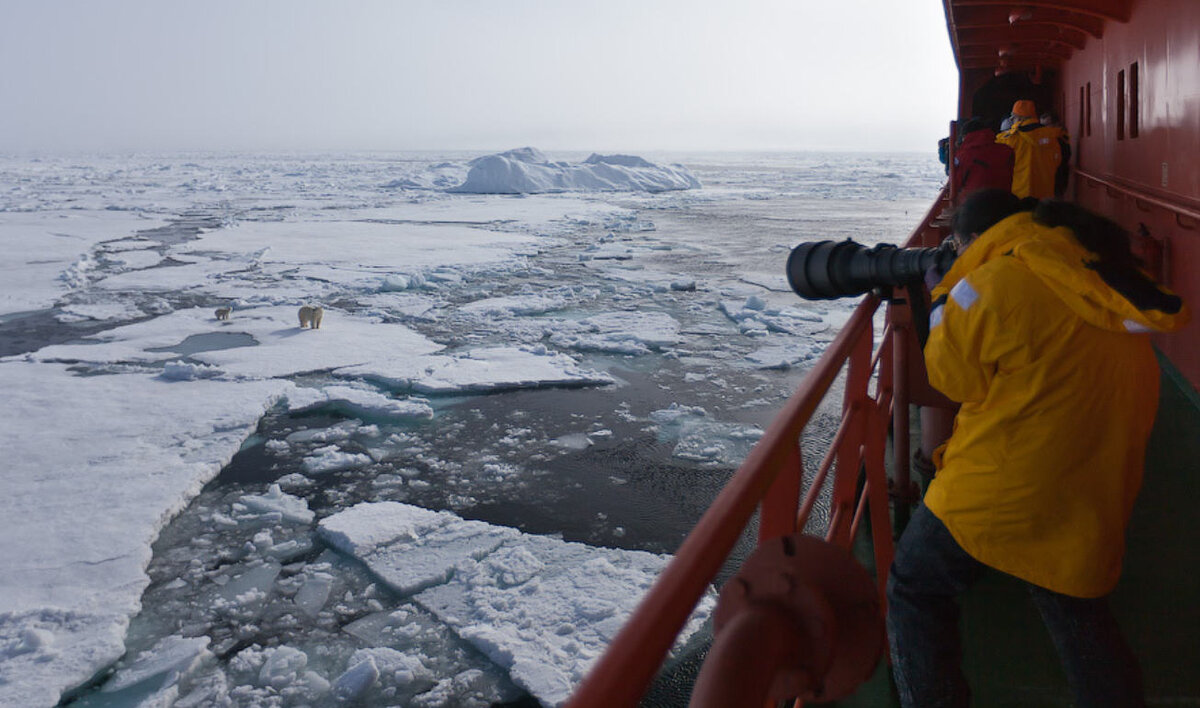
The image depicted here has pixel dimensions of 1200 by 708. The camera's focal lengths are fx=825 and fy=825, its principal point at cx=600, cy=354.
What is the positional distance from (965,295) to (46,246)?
59.2ft

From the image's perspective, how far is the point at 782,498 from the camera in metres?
1.20

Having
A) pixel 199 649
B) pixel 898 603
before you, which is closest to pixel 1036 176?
pixel 898 603

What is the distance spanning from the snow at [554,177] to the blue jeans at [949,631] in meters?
32.5

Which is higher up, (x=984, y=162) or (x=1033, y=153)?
(x=1033, y=153)

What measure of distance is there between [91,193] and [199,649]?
1364 inches

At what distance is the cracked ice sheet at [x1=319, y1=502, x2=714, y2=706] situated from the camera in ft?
9.74

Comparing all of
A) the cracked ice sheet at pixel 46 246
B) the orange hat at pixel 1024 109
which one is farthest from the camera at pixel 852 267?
the cracked ice sheet at pixel 46 246

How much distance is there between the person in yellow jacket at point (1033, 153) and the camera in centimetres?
521

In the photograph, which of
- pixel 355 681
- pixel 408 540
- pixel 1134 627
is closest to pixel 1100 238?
pixel 1134 627

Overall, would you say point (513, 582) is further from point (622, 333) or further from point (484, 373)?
point (622, 333)

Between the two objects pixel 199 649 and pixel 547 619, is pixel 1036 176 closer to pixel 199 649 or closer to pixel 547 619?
pixel 547 619

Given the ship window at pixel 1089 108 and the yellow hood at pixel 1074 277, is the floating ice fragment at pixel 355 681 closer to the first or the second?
the yellow hood at pixel 1074 277

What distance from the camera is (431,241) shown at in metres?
16.5

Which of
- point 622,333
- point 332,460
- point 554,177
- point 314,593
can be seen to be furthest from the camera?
point 554,177
